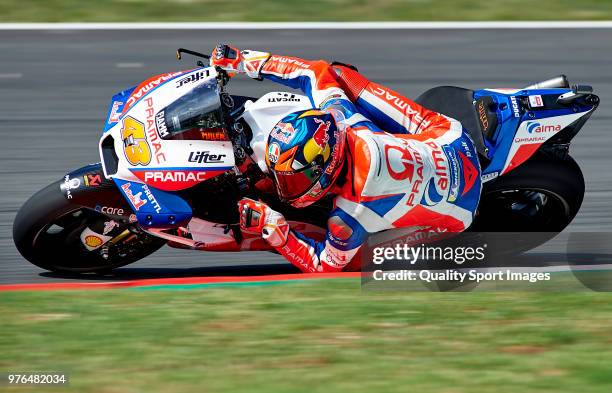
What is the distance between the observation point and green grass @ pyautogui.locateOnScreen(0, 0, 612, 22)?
36.6 ft

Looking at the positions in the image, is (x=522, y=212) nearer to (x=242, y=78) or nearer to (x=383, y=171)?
(x=383, y=171)

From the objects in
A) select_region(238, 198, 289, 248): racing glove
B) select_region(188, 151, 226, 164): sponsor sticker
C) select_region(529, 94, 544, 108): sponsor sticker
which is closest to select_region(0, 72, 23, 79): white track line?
select_region(188, 151, 226, 164): sponsor sticker

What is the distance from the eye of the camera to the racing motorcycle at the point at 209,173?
19.7 feet

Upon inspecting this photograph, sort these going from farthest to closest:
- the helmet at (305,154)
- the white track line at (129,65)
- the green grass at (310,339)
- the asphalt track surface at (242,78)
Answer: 1. the white track line at (129,65)
2. the asphalt track surface at (242,78)
3. the helmet at (305,154)
4. the green grass at (310,339)

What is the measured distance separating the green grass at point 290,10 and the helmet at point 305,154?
5465mm

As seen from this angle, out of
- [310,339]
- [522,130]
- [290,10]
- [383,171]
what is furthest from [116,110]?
[290,10]

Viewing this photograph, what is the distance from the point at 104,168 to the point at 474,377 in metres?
2.51

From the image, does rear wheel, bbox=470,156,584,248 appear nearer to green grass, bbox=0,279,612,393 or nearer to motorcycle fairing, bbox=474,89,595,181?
motorcycle fairing, bbox=474,89,595,181

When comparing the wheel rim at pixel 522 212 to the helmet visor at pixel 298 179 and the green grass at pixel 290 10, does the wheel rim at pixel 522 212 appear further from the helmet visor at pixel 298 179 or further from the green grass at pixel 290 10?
the green grass at pixel 290 10

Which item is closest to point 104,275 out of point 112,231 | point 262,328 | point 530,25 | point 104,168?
point 112,231

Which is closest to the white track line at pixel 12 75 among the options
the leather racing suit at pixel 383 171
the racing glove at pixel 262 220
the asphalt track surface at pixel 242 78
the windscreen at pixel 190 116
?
the asphalt track surface at pixel 242 78

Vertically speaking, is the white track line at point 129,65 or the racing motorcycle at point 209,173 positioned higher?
the white track line at point 129,65

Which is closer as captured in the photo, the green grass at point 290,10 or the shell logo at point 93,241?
the shell logo at point 93,241

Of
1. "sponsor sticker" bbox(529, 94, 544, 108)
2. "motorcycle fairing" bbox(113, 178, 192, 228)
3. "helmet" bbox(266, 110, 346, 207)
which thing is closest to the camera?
"helmet" bbox(266, 110, 346, 207)
